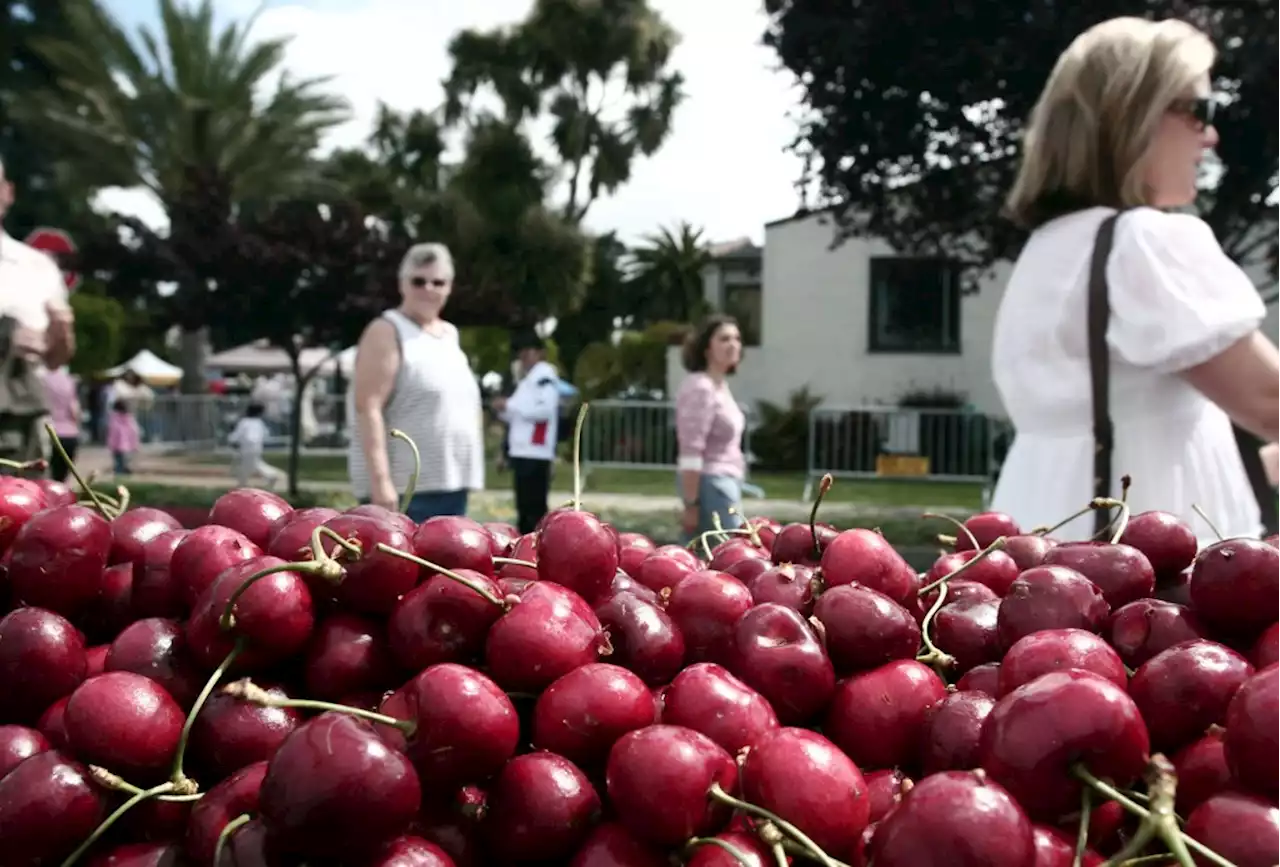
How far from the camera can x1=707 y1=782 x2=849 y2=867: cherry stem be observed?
2.47 ft

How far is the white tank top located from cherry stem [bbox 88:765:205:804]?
3595 mm

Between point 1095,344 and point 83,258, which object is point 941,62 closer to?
point 1095,344

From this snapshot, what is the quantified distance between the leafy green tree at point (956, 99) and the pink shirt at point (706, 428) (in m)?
4.92

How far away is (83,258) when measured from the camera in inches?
514

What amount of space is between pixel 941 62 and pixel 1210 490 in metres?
7.89

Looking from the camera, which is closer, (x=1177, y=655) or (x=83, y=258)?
(x=1177, y=655)

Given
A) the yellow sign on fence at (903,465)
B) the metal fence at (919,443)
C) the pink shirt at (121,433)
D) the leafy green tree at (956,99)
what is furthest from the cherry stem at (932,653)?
the pink shirt at (121,433)

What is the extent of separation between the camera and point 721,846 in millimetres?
791

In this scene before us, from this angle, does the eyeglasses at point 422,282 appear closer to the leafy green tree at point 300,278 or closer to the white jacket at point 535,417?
the white jacket at point 535,417

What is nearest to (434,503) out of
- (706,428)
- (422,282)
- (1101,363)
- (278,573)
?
(422,282)

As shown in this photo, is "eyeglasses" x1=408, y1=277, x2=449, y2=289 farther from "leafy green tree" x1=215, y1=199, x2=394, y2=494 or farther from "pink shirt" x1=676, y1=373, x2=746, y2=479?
"leafy green tree" x1=215, y1=199, x2=394, y2=494

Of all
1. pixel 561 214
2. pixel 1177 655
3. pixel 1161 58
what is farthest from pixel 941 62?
pixel 561 214

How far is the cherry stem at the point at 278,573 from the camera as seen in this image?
2.98 feet

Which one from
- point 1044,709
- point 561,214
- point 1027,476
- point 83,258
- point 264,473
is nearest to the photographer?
point 1044,709
